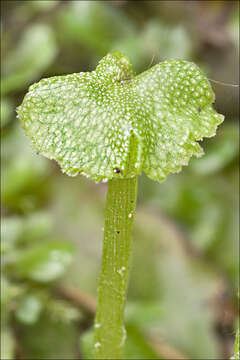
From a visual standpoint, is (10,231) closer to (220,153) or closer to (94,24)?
(220,153)

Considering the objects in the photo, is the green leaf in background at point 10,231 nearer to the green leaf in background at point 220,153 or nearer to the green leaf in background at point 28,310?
the green leaf in background at point 28,310

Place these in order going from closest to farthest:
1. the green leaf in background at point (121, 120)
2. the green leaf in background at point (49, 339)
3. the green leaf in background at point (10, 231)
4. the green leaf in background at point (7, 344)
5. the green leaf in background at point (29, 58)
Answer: the green leaf in background at point (121, 120), the green leaf in background at point (7, 344), the green leaf in background at point (49, 339), the green leaf in background at point (10, 231), the green leaf in background at point (29, 58)

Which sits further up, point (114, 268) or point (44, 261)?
point (114, 268)

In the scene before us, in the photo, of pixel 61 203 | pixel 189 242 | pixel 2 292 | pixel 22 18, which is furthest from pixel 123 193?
pixel 22 18

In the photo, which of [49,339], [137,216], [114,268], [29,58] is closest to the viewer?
[114,268]

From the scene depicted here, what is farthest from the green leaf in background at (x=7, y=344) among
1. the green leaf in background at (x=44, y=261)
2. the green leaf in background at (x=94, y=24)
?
the green leaf in background at (x=94, y=24)

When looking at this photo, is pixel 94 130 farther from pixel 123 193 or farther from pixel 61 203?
pixel 61 203

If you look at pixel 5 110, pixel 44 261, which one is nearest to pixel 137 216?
pixel 44 261
